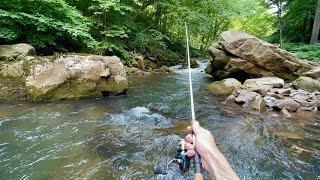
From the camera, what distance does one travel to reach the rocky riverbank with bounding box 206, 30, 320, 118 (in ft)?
27.0

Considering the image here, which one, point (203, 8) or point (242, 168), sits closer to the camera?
point (242, 168)

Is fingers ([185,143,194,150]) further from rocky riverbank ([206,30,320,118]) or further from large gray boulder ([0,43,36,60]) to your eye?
large gray boulder ([0,43,36,60])

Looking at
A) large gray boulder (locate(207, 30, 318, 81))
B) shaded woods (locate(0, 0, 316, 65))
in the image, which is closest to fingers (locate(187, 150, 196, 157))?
shaded woods (locate(0, 0, 316, 65))

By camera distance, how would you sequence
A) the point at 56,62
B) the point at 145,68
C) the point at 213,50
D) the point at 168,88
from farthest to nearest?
the point at 145,68
the point at 213,50
the point at 168,88
the point at 56,62

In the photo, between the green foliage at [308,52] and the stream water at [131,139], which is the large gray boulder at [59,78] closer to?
the stream water at [131,139]

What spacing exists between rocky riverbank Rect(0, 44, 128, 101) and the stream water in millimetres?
426

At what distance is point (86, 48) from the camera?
11859 millimetres

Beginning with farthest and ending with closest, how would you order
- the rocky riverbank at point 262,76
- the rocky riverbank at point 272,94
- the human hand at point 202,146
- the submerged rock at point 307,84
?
1. the submerged rock at point 307,84
2. the rocky riverbank at point 262,76
3. the rocky riverbank at point 272,94
4. the human hand at point 202,146

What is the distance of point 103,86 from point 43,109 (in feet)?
6.93

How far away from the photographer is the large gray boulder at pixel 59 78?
7578 millimetres

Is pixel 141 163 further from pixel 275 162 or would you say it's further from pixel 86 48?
pixel 86 48

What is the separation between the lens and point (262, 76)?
11.9 metres

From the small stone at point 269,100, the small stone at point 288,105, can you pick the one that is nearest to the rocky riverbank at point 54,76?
the small stone at point 269,100

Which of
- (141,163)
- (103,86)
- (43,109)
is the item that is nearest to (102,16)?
(103,86)
